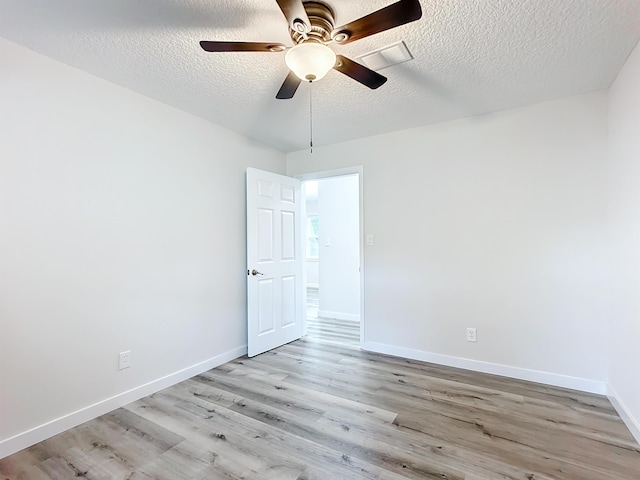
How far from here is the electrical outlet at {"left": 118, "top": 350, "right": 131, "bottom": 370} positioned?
2324 millimetres

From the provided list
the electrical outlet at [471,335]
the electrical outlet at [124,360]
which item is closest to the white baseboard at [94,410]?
the electrical outlet at [124,360]

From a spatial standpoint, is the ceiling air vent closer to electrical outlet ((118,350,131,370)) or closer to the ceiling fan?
the ceiling fan

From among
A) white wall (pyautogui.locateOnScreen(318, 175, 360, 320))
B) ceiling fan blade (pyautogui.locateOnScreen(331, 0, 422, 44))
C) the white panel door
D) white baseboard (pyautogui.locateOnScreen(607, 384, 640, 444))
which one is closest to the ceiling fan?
ceiling fan blade (pyautogui.locateOnScreen(331, 0, 422, 44))

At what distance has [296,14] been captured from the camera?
1.32 meters

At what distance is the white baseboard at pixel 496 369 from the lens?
8.12 ft

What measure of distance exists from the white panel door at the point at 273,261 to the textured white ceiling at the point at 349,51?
0.92 m

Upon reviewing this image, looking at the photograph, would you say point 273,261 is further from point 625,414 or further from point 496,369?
point 625,414

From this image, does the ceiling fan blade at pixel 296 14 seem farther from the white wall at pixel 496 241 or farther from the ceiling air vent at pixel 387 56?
the white wall at pixel 496 241

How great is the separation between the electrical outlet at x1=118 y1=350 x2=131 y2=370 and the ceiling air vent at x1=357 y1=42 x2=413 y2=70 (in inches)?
105

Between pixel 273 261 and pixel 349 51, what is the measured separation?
2.26 metres

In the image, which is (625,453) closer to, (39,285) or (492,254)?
(492,254)

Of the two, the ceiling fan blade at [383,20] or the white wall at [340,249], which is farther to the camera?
the white wall at [340,249]

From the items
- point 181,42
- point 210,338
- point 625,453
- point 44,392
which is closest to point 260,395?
point 210,338

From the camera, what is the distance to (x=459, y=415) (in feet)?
7.03
